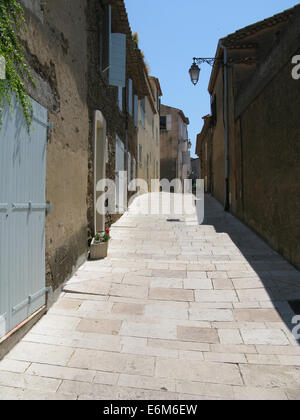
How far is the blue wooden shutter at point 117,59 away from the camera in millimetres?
7176

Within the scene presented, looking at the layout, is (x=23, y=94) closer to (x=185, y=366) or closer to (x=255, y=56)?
(x=185, y=366)

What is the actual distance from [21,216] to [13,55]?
1.50m

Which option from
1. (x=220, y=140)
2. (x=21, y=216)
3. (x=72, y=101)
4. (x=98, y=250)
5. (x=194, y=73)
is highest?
(x=194, y=73)

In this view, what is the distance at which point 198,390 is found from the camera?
242 cm

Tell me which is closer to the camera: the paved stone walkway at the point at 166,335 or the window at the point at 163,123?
the paved stone walkway at the point at 166,335

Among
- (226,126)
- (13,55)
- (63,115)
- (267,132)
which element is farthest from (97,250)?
(226,126)

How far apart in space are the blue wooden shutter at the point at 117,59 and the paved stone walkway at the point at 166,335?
412cm

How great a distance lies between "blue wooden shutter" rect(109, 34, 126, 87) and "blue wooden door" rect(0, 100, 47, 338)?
4123mm

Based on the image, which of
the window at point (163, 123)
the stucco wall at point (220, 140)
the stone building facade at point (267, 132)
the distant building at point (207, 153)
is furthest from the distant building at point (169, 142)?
the stone building facade at point (267, 132)

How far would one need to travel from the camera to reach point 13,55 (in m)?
2.91

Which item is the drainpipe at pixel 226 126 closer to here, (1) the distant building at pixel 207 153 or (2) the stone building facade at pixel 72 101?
(2) the stone building facade at pixel 72 101

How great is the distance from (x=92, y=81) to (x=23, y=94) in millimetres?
3158

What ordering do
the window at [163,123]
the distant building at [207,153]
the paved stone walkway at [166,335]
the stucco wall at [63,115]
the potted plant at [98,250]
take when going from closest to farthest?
the paved stone walkway at [166,335] < the stucco wall at [63,115] < the potted plant at [98,250] < the distant building at [207,153] < the window at [163,123]

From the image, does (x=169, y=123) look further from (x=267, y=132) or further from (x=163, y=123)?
(x=267, y=132)
